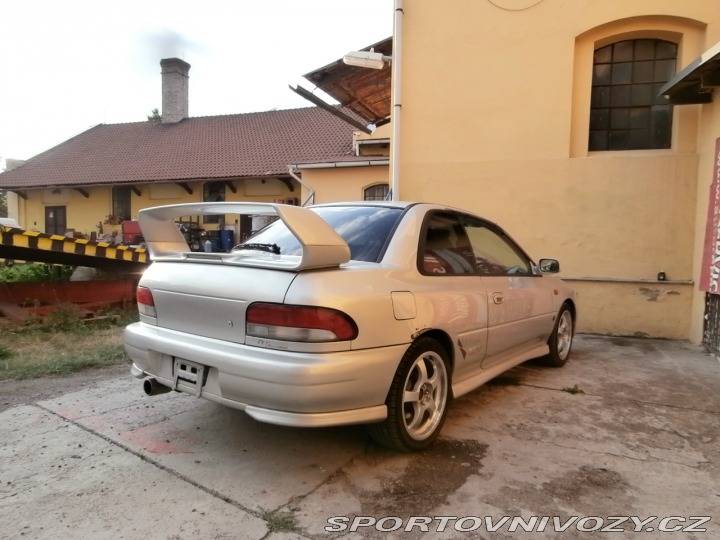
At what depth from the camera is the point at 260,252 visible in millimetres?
2955

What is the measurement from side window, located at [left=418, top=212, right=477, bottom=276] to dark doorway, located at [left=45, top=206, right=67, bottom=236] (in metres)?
23.8

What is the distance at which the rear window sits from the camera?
2.93m

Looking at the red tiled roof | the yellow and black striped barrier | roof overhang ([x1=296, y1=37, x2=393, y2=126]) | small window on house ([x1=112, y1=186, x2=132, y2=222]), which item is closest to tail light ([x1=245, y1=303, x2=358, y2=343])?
the yellow and black striped barrier

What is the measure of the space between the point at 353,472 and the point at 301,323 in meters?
0.93

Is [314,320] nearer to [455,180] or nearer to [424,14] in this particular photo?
[455,180]

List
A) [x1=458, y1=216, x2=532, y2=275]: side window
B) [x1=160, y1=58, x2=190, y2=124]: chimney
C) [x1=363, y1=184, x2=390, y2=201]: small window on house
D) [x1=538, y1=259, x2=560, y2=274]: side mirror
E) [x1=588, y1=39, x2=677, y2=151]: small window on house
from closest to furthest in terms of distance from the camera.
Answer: [x1=458, y1=216, x2=532, y2=275]: side window < [x1=538, y1=259, x2=560, y2=274]: side mirror < [x1=588, y1=39, x2=677, y2=151]: small window on house < [x1=363, y1=184, x2=390, y2=201]: small window on house < [x1=160, y1=58, x2=190, y2=124]: chimney

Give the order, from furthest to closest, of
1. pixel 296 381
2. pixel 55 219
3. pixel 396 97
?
pixel 55 219
pixel 396 97
pixel 296 381

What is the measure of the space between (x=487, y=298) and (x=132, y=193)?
21.2 m

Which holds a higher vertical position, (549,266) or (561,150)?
(561,150)

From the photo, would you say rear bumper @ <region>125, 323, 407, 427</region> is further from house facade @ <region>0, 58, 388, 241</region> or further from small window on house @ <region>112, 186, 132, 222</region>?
small window on house @ <region>112, 186, 132, 222</region>

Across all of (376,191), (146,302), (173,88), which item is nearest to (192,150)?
(173,88)

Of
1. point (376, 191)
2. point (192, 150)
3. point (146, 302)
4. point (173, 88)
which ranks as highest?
point (173, 88)

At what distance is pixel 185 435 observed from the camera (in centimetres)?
306

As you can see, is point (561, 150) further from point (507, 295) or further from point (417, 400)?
point (417, 400)
